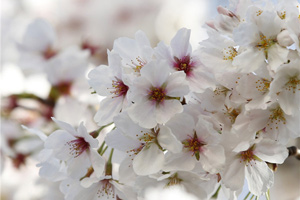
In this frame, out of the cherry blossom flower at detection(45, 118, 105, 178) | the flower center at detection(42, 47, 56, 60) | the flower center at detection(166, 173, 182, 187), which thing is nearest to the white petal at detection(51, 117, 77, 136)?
the cherry blossom flower at detection(45, 118, 105, 178)

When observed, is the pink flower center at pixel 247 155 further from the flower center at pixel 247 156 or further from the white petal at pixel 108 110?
the white petal at pixel 108 110

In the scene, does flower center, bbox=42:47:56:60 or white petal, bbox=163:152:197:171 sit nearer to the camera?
white petal, bbox=163:152:197:171

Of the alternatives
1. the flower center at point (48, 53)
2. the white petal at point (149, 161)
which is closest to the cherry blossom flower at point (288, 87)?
the white petal at point (149, 161)

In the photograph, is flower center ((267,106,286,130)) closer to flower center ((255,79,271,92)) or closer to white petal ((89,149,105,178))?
flower center ((255,79,271,92))

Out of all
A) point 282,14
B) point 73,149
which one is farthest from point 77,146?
point 282,14

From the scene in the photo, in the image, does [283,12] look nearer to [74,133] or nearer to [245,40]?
[245,40]

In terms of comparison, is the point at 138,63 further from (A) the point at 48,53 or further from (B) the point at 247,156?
(A) the point at 48,53
